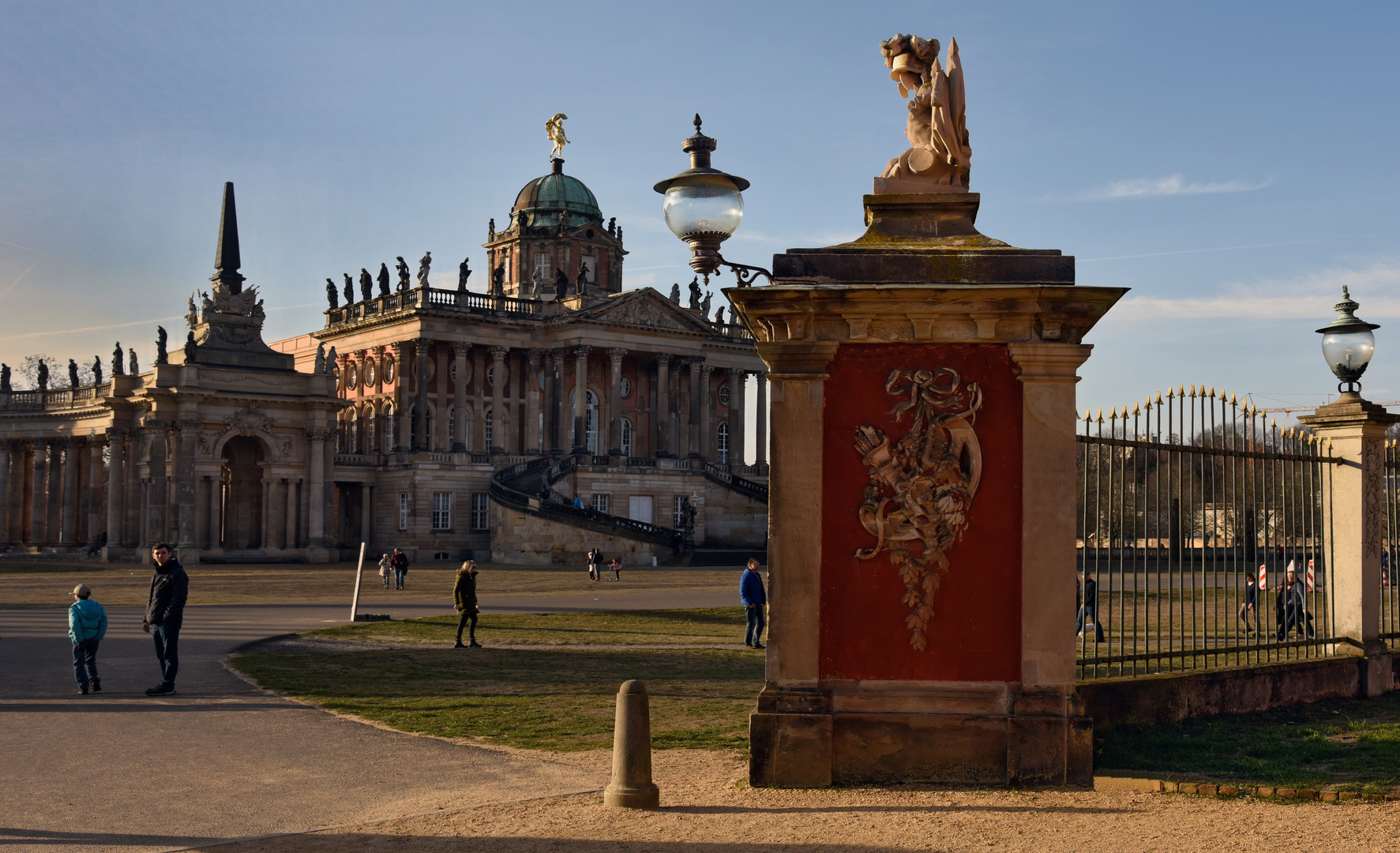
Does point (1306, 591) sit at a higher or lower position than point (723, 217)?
lower

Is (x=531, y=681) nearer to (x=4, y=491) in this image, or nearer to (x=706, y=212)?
(x=706, y=212)

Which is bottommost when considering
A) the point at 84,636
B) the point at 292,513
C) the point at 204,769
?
the point at 204,769

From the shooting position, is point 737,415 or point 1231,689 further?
point 737,415

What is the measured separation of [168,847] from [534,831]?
7.24 ft

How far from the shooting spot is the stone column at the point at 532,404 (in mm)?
74000

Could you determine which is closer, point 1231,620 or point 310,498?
point 1231,620

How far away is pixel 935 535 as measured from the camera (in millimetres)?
10570

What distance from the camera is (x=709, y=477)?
242 feet

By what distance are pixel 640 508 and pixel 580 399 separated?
6.55 metres

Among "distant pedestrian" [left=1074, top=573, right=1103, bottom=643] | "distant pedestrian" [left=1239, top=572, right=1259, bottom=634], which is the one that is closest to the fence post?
"distant pedestrian" [left=1239, top=572, right=1259, bottom=634]

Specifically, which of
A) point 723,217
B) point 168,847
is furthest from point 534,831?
point 723,217

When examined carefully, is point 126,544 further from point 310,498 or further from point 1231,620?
point 1231,620

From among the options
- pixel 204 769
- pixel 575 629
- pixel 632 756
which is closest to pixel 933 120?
pixel 632 756

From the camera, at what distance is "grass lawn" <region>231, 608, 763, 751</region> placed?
43.7 ft
